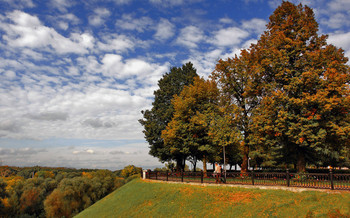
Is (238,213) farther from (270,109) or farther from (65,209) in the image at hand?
(65,209)

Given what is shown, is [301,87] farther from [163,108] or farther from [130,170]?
[130,170]

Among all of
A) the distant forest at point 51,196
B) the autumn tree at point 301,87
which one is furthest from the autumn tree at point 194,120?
the distant forest at point 51,196

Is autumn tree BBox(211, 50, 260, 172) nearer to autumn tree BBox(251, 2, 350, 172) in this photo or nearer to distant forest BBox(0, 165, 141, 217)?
autumn tree BBox(251, 2, 350, 172)

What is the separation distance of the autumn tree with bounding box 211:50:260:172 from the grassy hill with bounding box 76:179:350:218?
31.8 feet

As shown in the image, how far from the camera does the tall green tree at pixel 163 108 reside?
3584cm

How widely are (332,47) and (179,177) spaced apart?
18.7 metres

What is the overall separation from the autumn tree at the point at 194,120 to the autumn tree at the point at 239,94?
2165 millimetres

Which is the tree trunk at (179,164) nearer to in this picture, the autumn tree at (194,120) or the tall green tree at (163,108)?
the tall green tree at (163,108)

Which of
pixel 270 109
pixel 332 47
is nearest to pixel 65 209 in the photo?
pixel 270 109

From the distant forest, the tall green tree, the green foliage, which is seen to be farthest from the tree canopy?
the green foliage

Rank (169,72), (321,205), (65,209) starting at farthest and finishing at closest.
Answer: (65,209) < (169,72) < (321,205)

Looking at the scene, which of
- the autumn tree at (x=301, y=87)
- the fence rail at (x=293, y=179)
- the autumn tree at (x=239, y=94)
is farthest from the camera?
the autumn tree at (x=239, y=94)

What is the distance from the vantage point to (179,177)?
938 inches

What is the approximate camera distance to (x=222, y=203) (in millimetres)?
15625
